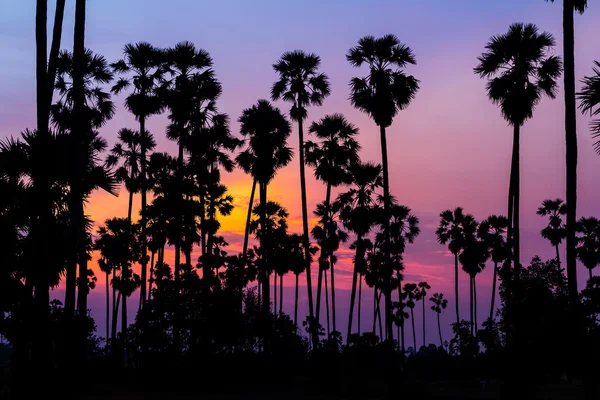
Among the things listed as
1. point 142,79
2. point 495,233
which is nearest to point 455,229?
point 495,233

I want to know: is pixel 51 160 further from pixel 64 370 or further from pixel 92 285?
pixel 92 285

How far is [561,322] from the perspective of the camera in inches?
869

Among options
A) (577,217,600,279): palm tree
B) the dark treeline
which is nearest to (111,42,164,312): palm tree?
Answer: the dark treeline

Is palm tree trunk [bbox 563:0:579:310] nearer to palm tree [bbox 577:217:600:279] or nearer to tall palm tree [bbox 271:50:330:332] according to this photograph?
tall palm tree [bbox 271:50:330:332]

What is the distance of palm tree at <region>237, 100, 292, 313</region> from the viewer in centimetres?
4806

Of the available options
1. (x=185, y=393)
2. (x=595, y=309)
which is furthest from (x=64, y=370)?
(x=595, y=309)

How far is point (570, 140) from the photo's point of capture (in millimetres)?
22469

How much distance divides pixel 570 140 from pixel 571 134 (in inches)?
8.1

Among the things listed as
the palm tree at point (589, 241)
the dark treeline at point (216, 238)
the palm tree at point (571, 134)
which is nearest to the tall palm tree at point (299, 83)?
the dark treeline at point (216, 238)

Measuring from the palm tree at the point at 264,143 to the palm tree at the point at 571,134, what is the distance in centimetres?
2711

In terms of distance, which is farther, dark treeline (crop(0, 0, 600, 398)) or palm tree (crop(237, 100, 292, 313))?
palm tree (crop(237, 100, 292, 313))

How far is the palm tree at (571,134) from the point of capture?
21.7m

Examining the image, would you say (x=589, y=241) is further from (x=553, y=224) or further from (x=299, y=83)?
(x=299, y=83)

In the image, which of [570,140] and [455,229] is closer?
[570,140]
